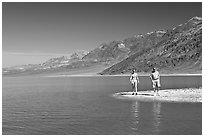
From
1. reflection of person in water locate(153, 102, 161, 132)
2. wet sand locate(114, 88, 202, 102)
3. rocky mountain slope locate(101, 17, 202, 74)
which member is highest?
rocky mountain slope locate(101, 17, 202, 74)

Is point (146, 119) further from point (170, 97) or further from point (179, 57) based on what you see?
point (179, 57)

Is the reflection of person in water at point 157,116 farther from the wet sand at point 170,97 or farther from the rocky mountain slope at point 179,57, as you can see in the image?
the rocky mountain slope at point 179,57

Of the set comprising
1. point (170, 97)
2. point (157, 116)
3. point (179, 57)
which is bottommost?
point (170, 97)

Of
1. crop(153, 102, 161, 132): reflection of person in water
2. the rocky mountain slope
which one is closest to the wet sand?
crop(153, 102, 161, 132): reflection of person in water

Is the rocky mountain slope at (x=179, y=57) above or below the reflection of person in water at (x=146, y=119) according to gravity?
above

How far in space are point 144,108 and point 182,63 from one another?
150840 mm

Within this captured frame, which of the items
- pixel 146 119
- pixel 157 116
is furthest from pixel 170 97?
pixel 146 119

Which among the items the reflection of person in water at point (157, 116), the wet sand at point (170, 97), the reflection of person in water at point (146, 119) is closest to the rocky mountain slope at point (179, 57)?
the wet sand at point (170, 97)

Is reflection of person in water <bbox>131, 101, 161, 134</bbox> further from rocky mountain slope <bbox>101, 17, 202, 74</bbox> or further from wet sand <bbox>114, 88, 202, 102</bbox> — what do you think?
rocky mountain slope <bbox>101, 17, 202, 74</bbox>

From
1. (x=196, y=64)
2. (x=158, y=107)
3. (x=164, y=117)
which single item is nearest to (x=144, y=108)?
(x=158, y=107)

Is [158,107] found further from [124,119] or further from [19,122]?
[19,122]

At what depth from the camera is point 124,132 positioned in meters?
14.3

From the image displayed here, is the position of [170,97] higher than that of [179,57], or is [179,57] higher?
[179,57]

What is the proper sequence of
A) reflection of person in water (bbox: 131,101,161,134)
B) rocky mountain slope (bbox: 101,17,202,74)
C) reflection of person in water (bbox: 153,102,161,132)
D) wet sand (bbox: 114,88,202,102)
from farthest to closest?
rocky mountain slope (bbox: 101,17,202,74) → wet sand (bbox: 114,88,202,102) → reflection of person in water (bbox: 153,102,161,132) → reflection of person in water (bbox: 131,101,161,134)
